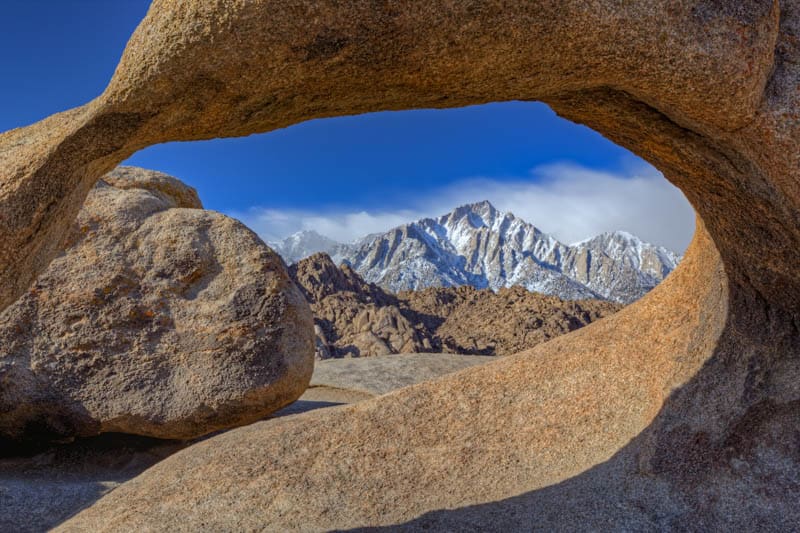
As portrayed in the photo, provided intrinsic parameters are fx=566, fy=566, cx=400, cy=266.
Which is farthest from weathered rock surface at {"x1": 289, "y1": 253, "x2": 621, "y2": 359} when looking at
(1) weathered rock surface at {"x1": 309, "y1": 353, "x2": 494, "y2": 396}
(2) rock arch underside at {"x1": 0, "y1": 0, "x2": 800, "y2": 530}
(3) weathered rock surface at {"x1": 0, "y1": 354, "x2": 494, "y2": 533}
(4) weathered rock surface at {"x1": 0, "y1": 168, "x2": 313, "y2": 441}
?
(2) rock arch underside at {"x1": 0, "y1": 0, "x2": 800, "y2": 530}

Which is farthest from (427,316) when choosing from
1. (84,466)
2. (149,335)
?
(84,466)

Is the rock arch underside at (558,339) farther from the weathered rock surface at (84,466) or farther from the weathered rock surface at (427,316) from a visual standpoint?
the weathered rock surface at (427,316)

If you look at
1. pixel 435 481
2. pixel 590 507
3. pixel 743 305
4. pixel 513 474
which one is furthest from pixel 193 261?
pixel 743 305

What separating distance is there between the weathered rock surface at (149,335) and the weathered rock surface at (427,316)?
1331 cm

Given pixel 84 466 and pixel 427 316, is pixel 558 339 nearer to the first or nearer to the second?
pixel 84 466

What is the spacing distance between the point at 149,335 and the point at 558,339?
4859mm

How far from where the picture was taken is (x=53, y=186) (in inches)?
118

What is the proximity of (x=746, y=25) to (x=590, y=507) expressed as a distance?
10.2 feet

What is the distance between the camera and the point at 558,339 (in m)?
6.03

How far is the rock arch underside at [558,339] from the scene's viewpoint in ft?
8.91

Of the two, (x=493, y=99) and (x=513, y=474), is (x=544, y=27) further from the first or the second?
(x=513, y=474)

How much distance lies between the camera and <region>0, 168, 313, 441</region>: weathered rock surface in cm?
667

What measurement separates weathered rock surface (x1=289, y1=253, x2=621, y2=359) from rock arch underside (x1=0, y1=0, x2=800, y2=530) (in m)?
15.4

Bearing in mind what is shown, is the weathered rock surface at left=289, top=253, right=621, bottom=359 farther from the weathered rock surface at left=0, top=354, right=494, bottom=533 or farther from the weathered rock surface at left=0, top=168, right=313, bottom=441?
the weathered rock surface at left=0, top=168, right=313, bottom=441
